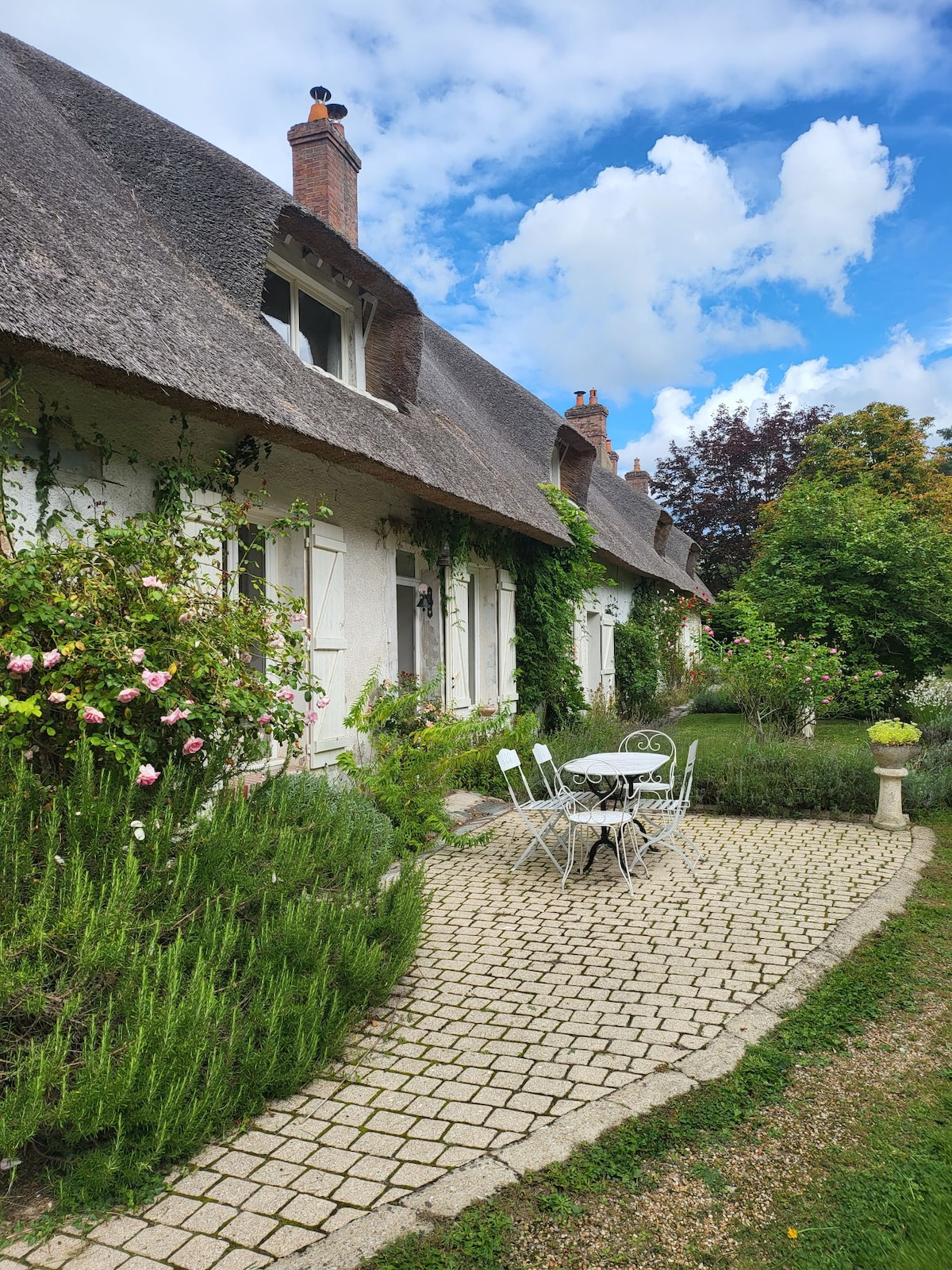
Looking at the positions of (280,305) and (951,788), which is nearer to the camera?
(280,305)

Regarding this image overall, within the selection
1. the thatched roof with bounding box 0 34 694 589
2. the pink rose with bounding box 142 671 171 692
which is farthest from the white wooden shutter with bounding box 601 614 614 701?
the pink rose with bounding box 142 671 171 692

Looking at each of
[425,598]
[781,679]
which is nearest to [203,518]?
[425,598]

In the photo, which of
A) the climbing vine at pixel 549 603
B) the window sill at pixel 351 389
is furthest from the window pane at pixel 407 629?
the window sill at pixel 351 389

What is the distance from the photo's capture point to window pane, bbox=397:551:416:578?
28.0 feet

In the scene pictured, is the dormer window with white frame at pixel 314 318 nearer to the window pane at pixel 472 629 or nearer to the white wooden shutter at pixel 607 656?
the window pane at pixel 472 629

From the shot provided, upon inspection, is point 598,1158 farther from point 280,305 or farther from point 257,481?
point 280,305

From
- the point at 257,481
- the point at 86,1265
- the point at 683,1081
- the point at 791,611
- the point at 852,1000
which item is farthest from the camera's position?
the point at 791,611

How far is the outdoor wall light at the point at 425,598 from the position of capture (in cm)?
884

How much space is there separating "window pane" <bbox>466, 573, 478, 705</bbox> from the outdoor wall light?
1123 mm

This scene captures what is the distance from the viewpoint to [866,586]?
1295cm

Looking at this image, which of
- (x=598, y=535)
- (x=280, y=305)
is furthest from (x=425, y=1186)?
(x=598, y=535)

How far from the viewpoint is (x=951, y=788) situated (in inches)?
304

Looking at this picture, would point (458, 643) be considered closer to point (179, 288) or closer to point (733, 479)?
point (179, 288)

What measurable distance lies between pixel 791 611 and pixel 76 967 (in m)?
12.5
